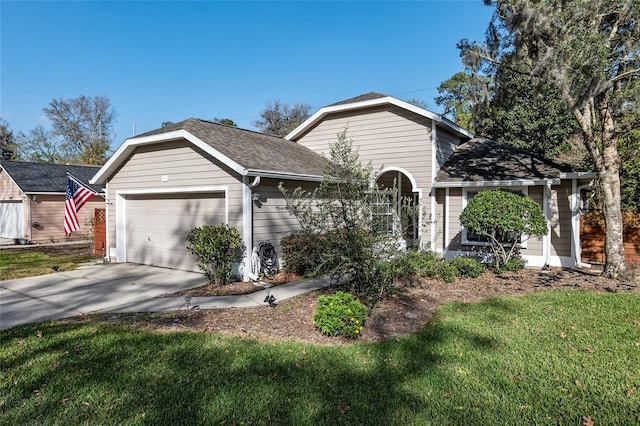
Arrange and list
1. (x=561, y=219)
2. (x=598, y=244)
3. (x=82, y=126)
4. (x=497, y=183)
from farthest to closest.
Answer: (x=82, y=126)
(x=598, y=244)
(x=497, y=183)
(x=561, y=219)

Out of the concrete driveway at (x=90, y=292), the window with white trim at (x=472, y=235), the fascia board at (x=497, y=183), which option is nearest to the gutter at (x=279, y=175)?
the concrete driveway at (x=90, y=292)

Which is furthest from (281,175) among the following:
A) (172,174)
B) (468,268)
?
(468,268)

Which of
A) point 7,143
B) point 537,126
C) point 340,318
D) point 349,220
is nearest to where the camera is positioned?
point 340,318

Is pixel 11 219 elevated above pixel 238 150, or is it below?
below

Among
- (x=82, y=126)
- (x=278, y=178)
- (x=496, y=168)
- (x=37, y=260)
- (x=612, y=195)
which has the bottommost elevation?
(x=37, y=260)

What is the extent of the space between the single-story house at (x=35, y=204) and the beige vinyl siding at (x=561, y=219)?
769 inches

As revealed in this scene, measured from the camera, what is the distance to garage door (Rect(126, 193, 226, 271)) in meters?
9.17

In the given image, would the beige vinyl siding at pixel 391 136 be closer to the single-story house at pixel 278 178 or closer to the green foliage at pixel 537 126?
the single-story house at pixel 278 178

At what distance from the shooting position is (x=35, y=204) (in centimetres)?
1733

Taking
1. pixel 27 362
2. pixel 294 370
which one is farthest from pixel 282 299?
pixel 27 362

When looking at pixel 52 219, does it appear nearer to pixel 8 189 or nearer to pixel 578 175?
pixel 8 189

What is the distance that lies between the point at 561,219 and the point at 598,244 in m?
2.09

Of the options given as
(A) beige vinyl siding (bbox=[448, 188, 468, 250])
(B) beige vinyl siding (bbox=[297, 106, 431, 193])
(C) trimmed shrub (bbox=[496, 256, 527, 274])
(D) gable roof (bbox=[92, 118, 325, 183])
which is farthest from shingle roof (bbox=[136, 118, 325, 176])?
(C) trimmed shrub (bbox=[496, 256, 527, 274])

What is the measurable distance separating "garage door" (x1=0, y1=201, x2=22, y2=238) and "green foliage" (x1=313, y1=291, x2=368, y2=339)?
19705 millimetres
